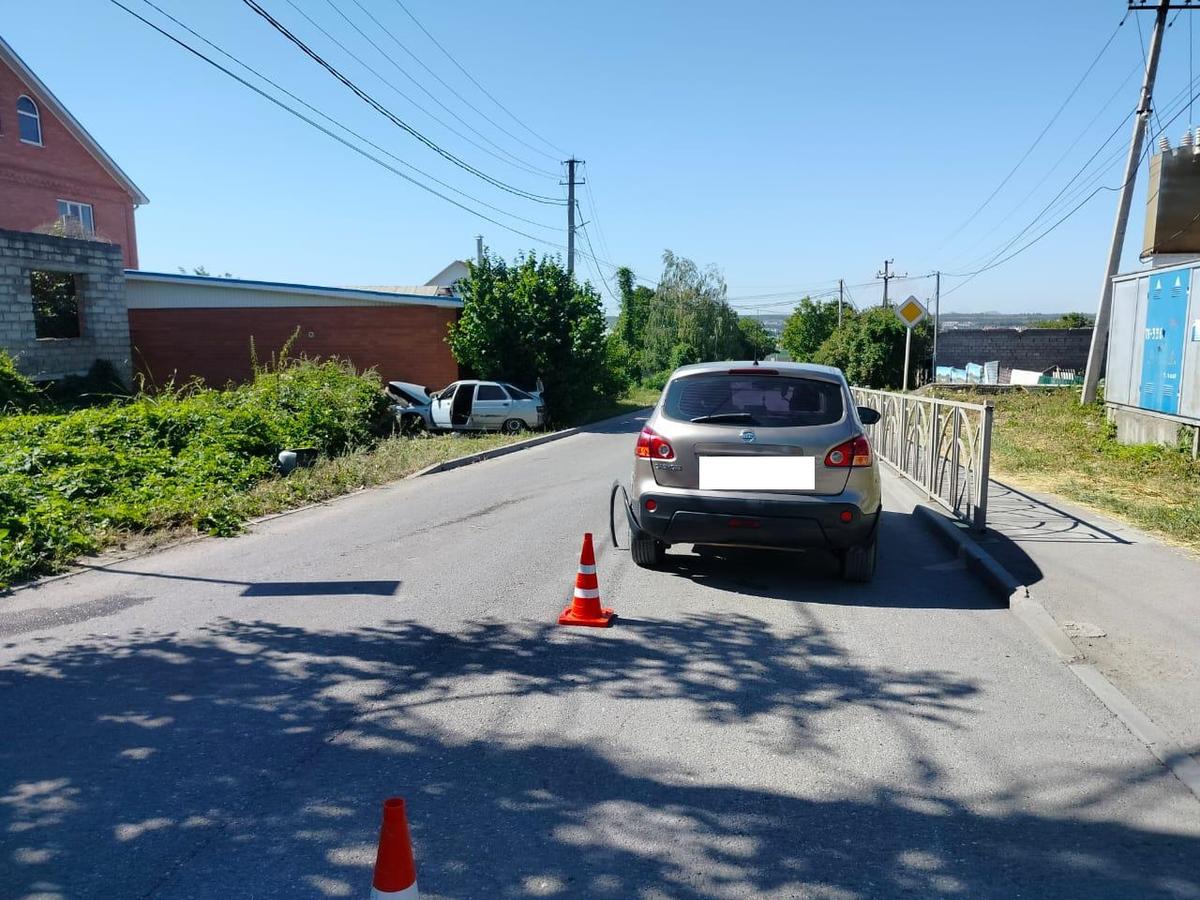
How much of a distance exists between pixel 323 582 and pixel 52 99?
3313cm

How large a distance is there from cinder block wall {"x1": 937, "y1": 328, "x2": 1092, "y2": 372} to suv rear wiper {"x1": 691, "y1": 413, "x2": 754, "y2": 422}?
1668 inches

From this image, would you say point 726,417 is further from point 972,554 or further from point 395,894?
point 395,894

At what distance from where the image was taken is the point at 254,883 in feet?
9.38

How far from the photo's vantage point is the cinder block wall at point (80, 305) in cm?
1862

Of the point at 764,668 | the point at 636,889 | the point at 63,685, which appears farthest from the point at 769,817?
the point at 63,685

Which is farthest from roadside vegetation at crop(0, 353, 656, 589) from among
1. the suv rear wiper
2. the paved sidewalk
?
the paved sidewalk

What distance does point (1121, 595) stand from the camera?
6.21 meters

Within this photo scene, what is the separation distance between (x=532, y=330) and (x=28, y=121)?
2093cm

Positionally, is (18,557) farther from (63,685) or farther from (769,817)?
(769,817)

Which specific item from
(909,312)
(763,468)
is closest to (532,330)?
(909,312)

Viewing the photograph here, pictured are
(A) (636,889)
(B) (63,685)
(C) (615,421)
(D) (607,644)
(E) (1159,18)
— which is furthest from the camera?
(C) (615,421)

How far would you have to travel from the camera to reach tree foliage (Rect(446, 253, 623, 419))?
24.2 meters

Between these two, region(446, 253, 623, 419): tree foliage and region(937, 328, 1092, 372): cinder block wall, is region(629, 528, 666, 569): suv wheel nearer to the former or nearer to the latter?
region(446, 253, 623, 419): tree foliage

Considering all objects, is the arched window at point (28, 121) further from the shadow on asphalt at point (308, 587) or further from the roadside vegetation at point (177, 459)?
the shadow on asphalt at point (308, 587)
